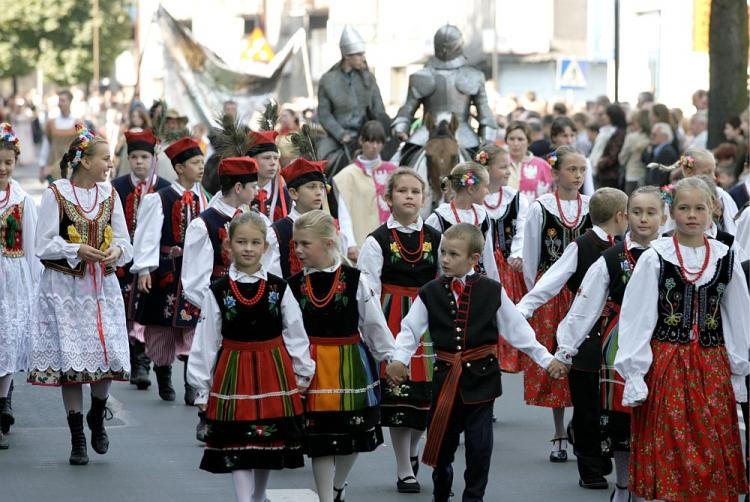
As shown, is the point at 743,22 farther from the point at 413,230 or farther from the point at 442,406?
the point at 442,406

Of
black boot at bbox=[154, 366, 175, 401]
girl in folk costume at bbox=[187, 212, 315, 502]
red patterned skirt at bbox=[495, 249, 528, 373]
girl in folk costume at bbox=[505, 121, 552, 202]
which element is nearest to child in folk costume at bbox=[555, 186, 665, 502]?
girl in folk costume at bbox=[187, 212, 315, 502]

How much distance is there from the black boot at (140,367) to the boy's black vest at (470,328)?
529 centimetres

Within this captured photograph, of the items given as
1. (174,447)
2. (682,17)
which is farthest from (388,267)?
(682,17)

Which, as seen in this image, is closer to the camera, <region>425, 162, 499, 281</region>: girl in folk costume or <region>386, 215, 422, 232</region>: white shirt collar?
<region>386, 215, 422, 232</region>: white shirt collar

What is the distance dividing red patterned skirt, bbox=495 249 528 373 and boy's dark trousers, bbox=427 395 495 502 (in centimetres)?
Answer: 338

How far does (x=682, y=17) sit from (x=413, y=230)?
29632 mm

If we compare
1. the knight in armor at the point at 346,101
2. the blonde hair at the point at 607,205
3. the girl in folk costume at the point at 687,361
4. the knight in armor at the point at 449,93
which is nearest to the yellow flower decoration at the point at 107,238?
the blonde hair at the point at 607,205

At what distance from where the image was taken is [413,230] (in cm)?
925

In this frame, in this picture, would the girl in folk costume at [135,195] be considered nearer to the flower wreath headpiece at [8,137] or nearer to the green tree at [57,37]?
the flower wreath headpiece at [8,137]

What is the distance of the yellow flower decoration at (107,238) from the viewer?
31.6 feet

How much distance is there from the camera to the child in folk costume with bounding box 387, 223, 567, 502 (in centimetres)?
778

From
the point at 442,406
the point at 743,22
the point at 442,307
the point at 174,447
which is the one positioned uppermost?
the point at 743,22

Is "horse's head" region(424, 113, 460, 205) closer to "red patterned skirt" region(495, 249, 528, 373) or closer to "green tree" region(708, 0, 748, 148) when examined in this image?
"red patterned skirt" region(495, 249, 528, 373)

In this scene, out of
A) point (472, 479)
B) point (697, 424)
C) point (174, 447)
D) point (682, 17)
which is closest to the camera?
point (697, 424)
